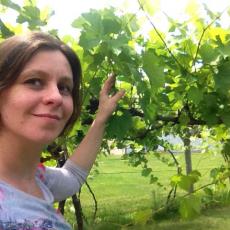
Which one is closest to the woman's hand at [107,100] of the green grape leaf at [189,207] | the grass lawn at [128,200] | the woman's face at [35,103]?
the woman's face at [35,103]

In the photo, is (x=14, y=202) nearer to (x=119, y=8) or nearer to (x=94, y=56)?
(x=94, y=56)

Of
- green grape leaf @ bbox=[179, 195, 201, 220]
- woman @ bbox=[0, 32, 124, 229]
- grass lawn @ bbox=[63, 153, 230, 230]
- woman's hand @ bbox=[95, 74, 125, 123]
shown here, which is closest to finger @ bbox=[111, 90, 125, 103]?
woman's hand @ bbox=[95, 74, 125, 123]

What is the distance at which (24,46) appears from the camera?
1077mm

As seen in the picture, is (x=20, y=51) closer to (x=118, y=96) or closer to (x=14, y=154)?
(x=14, y=154)

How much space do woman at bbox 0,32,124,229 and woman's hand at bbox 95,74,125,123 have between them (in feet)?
0.59

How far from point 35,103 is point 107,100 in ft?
1.31

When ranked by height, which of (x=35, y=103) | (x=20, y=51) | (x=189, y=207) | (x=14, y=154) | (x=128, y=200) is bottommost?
(x=128, y=200)

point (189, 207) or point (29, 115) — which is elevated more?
point (29, 115)

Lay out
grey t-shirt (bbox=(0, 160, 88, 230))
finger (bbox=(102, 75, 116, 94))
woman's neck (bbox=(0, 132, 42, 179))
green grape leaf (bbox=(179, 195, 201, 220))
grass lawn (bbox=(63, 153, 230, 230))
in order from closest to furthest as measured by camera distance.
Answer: grey t-shirt (bbox=(0, 160, 88, 230))
woman's neck (bbox=(0, 132, 42, 179))
finger (bbox=(102, 75, 116, 94))
green grape leaf (bbox=(179, 195, 201, 220))
grass lawn (bbox=(63, 153, 230, 230))

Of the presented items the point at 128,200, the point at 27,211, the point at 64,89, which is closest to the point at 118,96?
the point at 64,89

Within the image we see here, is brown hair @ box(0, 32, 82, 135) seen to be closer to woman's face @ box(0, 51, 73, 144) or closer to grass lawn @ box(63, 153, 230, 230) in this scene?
woman's face @ box(0, 51, 73, 144)

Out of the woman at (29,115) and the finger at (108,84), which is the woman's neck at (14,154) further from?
the finger at (108,84)

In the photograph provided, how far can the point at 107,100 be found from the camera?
54.6 inches

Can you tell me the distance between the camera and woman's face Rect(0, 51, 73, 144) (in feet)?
3.35
